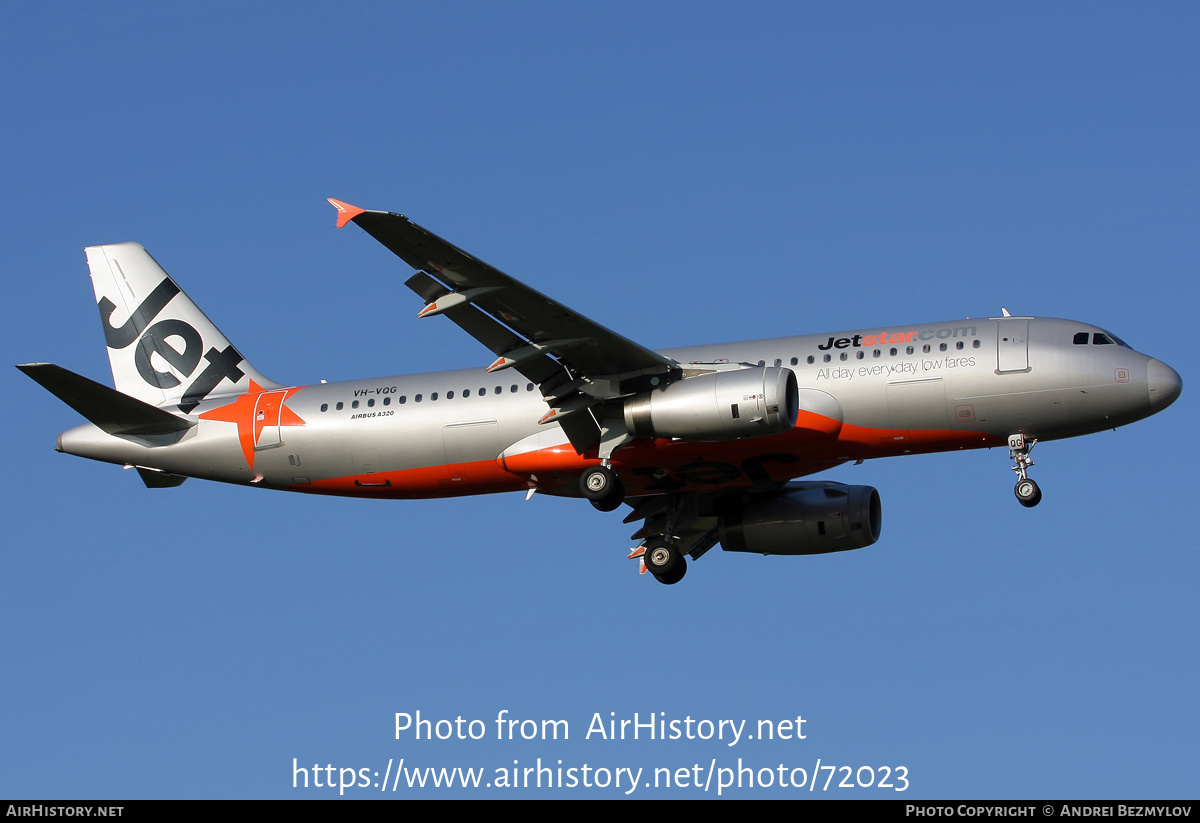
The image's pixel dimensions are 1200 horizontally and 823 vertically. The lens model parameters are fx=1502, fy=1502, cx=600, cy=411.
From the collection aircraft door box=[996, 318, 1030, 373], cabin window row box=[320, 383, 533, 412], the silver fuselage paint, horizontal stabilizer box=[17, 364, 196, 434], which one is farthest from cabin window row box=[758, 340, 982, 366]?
horizontal stabilizer box=[17, 364, 196, 434]

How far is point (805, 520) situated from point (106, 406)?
65.6ft

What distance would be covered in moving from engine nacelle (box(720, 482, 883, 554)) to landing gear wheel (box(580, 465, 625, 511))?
6.16m

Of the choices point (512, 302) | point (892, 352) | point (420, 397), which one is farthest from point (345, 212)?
point (892, 352)

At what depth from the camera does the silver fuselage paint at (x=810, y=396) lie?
123 feet

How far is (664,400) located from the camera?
37531 mm

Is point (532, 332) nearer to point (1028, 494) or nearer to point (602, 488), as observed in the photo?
point (602, 488)

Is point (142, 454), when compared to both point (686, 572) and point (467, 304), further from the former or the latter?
point (686, 572)

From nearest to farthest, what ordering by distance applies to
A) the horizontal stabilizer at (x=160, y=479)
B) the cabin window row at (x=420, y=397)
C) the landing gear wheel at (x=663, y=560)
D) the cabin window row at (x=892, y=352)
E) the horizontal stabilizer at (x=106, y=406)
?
the cabin window row at (x=892, y=352), the horizontal stabilizer at (x=106, y=406), the cabin window row at (x=420, y=397), the landing gear wheel at (x=663, y=560), the horizontal stabilizer at (x=160, y=479)

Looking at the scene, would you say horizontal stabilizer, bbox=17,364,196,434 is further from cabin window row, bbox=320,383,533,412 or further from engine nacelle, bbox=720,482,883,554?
engine nacelle, bbox=720,482,883,554

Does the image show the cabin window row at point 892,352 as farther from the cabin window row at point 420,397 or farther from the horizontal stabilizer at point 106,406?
the horizontal stabilizer at point 106,406

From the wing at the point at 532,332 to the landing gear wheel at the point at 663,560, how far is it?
15.4 ft

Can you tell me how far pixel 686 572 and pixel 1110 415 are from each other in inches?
499

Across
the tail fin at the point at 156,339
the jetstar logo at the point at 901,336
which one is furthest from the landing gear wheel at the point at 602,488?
the tail fin at the point at 156,339

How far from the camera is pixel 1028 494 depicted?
37.4 m
